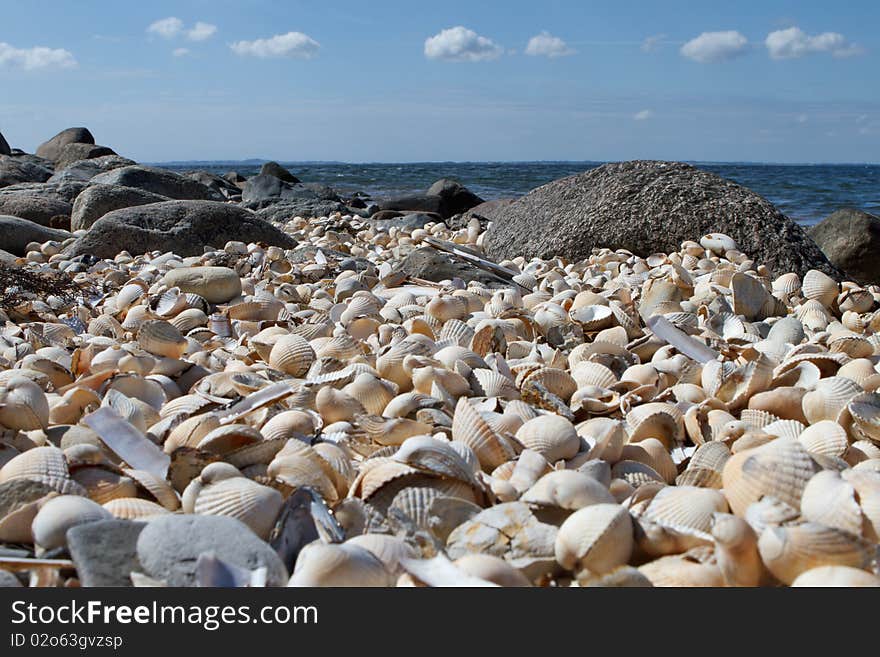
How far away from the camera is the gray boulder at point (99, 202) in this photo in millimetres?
7945

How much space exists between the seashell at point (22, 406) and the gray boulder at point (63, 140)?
22951mm

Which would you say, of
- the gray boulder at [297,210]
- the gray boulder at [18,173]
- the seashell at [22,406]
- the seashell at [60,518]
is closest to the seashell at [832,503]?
the seashell at [60,518]

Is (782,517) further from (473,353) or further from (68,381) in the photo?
(68,381)

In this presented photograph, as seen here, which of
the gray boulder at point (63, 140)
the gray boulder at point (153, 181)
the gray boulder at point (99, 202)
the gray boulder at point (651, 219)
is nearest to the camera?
the gray boulder at point (651, 219)

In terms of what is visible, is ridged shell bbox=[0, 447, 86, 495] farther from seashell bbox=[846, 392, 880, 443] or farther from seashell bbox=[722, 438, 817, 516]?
seashell bbox=[846, 392, 880, 443]

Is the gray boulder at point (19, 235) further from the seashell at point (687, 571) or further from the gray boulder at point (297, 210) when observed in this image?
the seashell at point (687, 571)

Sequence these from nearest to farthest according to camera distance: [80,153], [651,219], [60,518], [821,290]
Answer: [60,518] < [821,290] < [651,219] < [80,153]

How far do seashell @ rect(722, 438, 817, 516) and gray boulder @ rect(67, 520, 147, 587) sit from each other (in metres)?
1.18

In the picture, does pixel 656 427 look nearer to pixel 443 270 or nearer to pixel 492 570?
pixel 492 570

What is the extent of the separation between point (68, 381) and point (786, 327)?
110 inches

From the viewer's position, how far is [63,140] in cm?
2341

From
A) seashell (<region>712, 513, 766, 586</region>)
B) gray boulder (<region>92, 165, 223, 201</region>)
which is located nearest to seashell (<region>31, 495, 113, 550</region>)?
seashell (<region>712, 513, 766, 586</region>)

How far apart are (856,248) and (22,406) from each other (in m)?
6.04

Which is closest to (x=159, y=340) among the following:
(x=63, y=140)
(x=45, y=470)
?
(x=45, y=470)
